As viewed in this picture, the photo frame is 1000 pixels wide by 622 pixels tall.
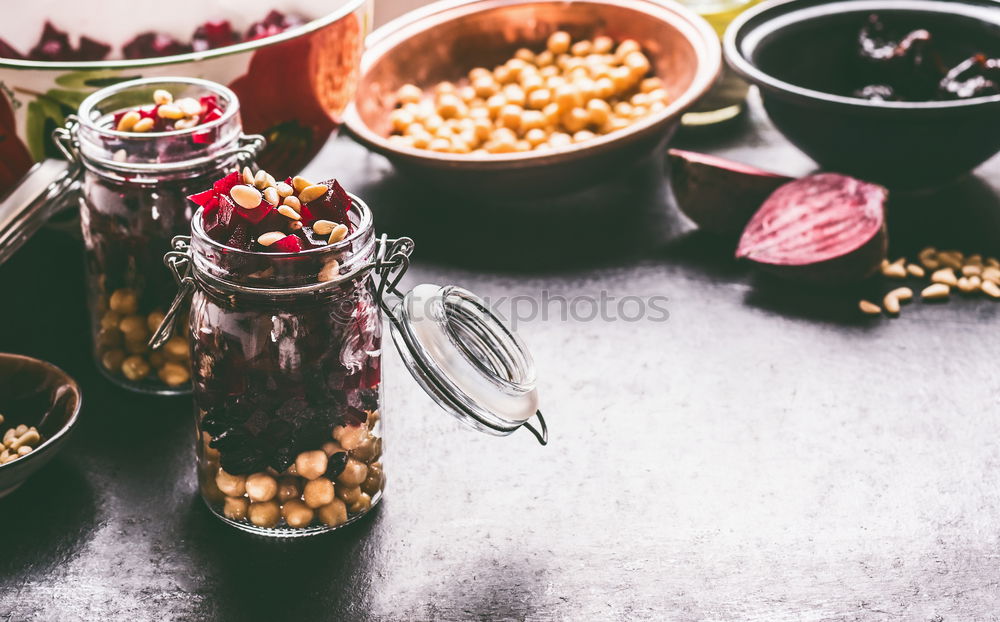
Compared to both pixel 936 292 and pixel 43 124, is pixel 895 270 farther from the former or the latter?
pixel 43 124

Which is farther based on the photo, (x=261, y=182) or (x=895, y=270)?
(x=895, y=270)

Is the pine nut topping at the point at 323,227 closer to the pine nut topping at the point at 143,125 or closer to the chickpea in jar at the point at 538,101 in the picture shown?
the pine nut topping at the point at 143,125

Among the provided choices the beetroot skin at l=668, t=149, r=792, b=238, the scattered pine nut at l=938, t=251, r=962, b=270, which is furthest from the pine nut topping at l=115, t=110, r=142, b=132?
the scattered pine nut at l=938, t=251, r=962, b=270

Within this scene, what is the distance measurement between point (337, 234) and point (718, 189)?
0.55m

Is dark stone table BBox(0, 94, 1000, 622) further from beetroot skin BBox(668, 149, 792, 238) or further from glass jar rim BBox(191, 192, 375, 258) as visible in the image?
glass jar rim BBox(191, 192, 375, 258)

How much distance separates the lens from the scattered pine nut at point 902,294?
3.34 feet

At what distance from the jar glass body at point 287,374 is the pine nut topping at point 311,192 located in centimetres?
3

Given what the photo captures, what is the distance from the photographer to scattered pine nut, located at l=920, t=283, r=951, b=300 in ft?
3.34

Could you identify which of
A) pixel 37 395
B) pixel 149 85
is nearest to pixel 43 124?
pixel 149 85

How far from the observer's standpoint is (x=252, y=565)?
0.72 meters

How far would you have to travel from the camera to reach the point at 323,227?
2.24ft

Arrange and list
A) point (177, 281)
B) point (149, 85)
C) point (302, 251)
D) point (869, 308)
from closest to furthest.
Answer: point (302, 251) < point (177, 281) < point (149, 85) < point (869, 308)

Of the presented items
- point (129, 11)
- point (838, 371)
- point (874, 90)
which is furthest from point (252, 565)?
point (874, 90)

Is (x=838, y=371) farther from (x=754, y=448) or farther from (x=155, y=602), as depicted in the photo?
(x=155, y=602)
